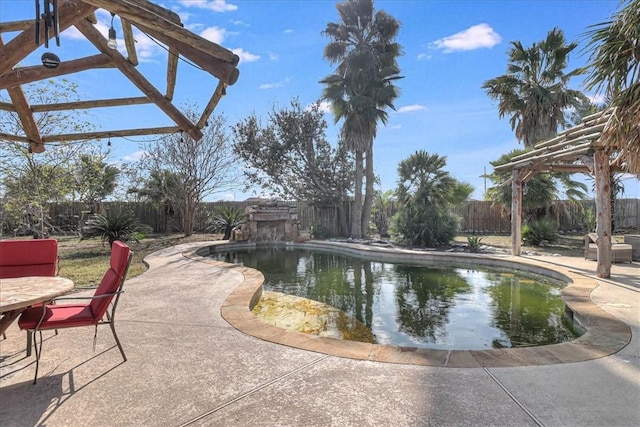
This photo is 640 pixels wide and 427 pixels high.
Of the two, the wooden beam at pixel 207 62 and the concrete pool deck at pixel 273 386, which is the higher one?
the wooden beam at pixel 207 62

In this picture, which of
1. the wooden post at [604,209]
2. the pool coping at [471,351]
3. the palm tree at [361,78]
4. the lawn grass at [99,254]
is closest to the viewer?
the pool coping at [471,351]

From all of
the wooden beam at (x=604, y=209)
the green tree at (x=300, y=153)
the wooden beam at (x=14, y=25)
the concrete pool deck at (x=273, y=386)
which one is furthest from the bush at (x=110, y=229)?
the wooden beam at (x=604, y=209)

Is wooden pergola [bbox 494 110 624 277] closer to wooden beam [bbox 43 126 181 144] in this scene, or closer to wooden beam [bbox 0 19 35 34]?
wooden beam [bbox 43 126 181 144]

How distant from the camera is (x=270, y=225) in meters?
13.5

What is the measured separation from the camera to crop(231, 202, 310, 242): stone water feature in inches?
513

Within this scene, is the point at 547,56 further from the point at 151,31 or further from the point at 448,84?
the point at 151,31

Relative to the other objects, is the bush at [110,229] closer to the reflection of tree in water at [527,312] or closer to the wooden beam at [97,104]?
the wooden beam at [97,104]

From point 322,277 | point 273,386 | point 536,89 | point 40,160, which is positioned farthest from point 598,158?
point 40,160

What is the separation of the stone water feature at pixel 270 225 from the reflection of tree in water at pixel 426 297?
601 centimetres

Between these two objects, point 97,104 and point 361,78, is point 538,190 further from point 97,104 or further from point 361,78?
point 97,104

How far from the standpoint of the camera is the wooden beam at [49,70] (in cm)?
359

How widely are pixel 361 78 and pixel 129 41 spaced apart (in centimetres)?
1127

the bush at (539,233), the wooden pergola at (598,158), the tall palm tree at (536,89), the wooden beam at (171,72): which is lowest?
Answer: the bush at (539,233)

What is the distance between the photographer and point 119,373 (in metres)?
2.56
